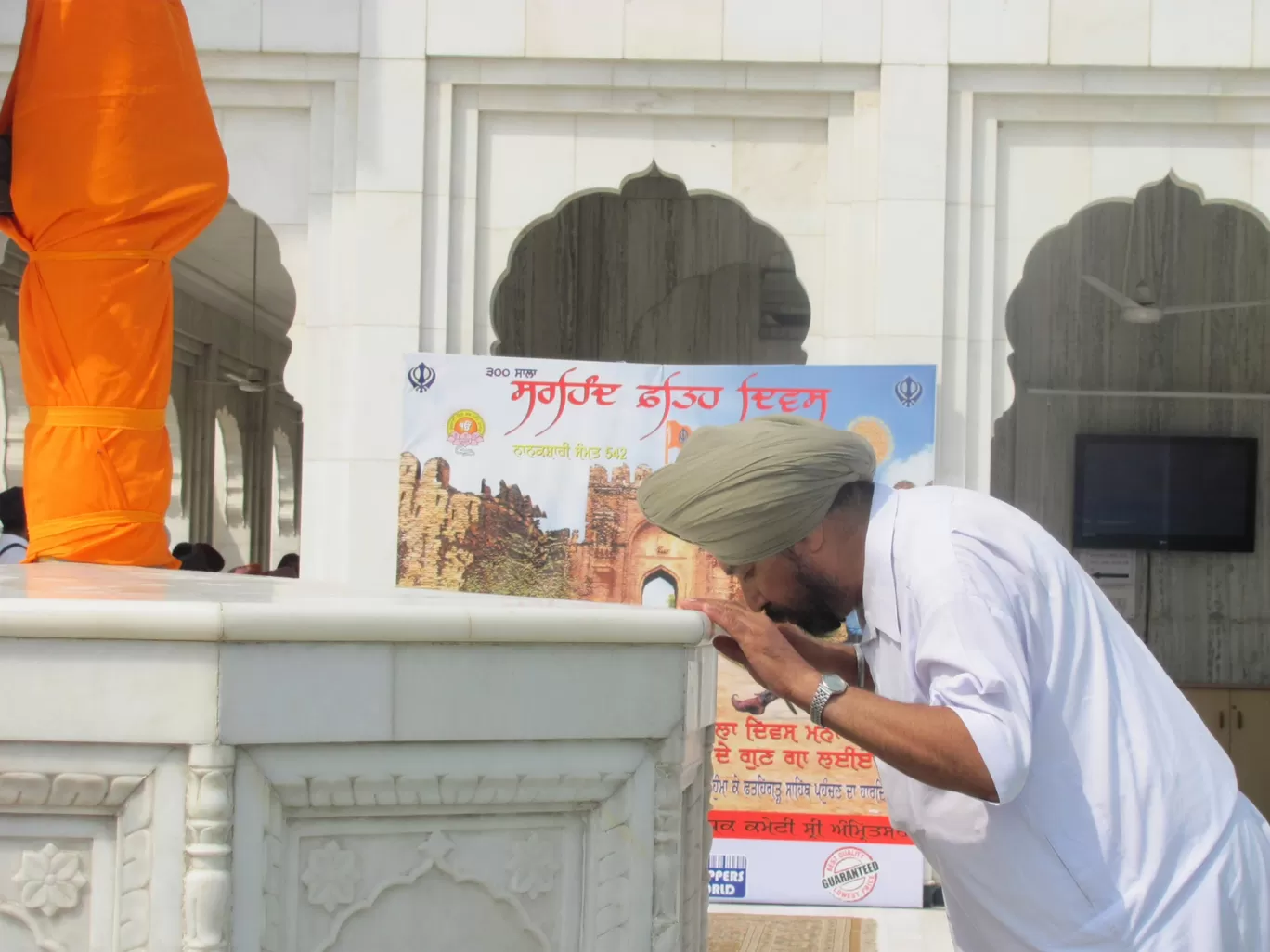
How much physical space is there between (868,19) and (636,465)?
189 cm

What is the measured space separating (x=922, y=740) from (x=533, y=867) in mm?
450

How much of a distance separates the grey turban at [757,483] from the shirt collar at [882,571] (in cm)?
6

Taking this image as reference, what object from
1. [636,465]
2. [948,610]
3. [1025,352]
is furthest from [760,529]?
[1025,352]

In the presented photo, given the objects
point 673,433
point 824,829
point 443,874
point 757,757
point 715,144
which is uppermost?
point 715,144

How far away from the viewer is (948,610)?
5.13 ft

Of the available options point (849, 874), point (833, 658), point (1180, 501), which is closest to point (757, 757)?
point (849, 874)

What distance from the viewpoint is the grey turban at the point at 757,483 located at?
1.68 meters

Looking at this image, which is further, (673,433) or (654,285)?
(654,285)

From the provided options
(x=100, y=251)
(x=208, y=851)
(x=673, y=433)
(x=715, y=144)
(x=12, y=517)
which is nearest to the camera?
(x=208, y=851)

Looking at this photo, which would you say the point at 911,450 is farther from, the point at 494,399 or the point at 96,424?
the point at 96,424

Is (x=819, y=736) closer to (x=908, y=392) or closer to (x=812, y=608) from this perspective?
(x=908, y=392)

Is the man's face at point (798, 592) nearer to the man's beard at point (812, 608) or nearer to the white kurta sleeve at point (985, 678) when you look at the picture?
the man's beard at point (812, 608)

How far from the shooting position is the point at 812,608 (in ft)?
5.90

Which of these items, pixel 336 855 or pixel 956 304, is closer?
pixel 336 855
